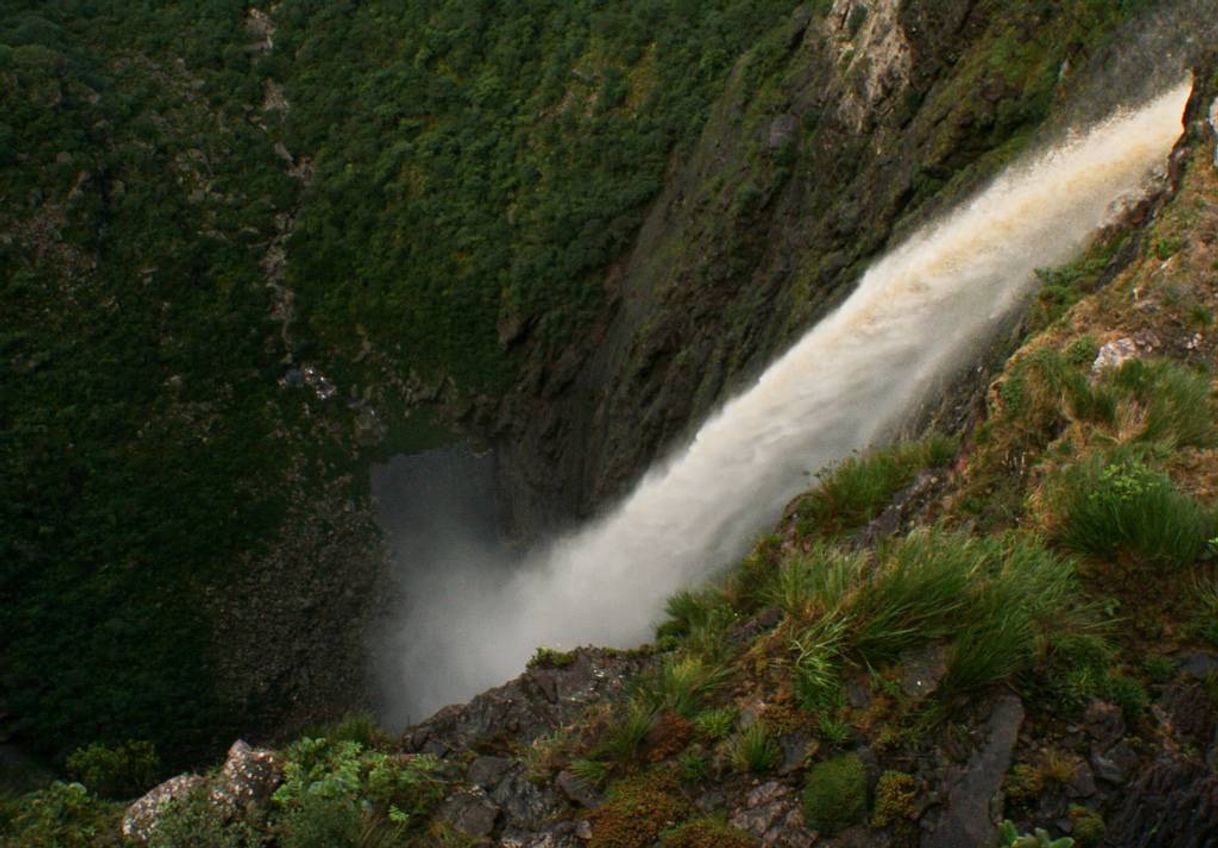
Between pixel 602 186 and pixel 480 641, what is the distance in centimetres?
1236

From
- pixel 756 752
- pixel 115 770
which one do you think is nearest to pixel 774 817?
pixel 756 752

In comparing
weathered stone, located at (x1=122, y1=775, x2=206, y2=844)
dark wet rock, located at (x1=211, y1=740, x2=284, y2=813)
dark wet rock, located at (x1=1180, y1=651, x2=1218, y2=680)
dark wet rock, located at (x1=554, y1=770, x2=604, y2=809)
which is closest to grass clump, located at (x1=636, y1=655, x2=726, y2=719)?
dark wet rock, located at (x1=554, y1=770, x2=604, y2=809)

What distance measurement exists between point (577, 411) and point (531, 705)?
18744 mm

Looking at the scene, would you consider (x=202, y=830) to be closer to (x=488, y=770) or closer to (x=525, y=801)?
(x=488, y=770)

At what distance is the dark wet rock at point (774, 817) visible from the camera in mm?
7602

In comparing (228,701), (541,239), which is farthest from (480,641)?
(541,239)

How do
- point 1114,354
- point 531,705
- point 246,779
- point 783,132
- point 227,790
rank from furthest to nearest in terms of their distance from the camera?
point 783,132 < point 531,705 < point 1114,354 < point 246,779 < point 227,790

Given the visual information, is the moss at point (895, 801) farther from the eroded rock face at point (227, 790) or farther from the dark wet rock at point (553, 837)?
the eroded rock face at point (227, 790)

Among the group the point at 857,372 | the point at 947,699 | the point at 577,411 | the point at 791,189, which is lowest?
the point at 577,411

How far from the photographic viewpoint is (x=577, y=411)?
29641 mm

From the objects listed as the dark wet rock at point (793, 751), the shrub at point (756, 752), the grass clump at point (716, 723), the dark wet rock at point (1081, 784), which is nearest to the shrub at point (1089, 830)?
the dark wet rock at point (1081, 784)

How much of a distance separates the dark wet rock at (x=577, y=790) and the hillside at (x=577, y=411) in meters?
0.06

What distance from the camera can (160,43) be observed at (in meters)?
33.9

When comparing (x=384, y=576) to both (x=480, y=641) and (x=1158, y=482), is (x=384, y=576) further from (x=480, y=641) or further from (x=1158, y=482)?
(x=1158, y=482)
